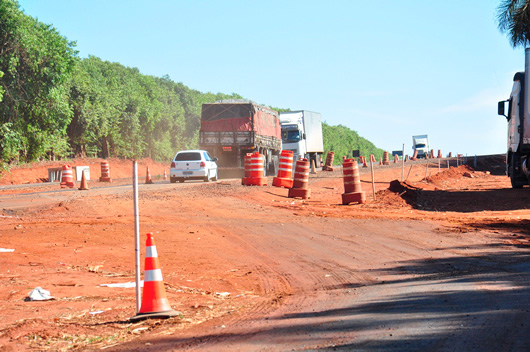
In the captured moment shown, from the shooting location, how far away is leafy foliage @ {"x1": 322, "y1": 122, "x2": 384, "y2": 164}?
140125 mm

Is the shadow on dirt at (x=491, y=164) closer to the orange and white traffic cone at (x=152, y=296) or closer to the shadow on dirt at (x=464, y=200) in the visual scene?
the shadow on dirt at (x=464, y=200)

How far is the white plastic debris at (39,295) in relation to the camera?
7.68 metres

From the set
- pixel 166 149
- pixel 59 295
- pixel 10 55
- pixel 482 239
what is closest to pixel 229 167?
pixel 10 55

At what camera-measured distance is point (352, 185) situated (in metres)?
20.8

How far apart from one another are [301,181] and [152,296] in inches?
636

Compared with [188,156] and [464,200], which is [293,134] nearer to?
[188,156]

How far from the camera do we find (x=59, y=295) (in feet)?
26.2

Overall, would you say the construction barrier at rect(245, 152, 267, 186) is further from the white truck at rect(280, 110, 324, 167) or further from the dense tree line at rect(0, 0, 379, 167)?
the white truck at rect(280, 110, 324, 167)

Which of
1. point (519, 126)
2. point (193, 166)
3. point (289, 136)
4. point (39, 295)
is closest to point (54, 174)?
point (289, 136)

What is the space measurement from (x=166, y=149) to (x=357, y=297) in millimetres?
85603

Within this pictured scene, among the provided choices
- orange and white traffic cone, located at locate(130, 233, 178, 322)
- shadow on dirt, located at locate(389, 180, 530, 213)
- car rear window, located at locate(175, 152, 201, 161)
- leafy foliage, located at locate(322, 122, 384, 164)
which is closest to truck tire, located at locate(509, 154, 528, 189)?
shadow on dirt, located at locate(389, 180, 530, 213)

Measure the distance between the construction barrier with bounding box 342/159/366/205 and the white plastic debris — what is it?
13.6 m

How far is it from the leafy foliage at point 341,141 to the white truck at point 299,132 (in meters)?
79.1

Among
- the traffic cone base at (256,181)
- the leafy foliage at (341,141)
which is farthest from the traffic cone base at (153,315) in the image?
the leafy foliage at (341,141)
